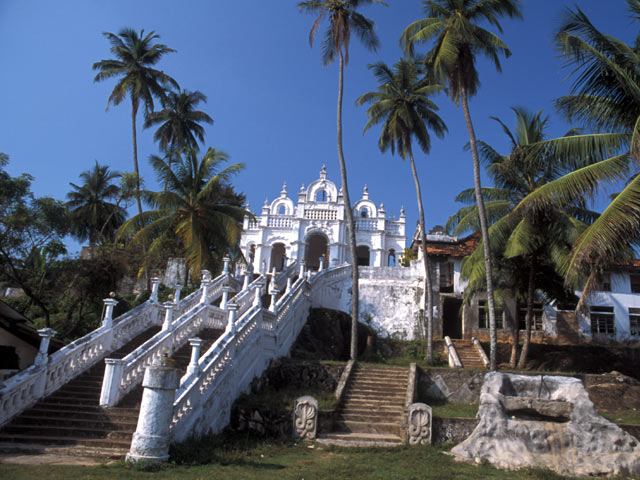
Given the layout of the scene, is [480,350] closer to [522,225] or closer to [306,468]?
[522,225]

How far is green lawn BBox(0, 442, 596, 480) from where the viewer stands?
773cm

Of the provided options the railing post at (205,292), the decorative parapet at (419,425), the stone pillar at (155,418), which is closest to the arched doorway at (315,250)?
the railing post at (205,292)

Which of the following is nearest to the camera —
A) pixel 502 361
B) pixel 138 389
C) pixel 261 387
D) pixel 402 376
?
pixel 138 389

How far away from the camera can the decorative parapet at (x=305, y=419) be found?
1195 centimetres

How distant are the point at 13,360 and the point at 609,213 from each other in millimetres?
15073

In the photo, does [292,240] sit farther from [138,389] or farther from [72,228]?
[138,389]

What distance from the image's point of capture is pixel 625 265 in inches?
1047

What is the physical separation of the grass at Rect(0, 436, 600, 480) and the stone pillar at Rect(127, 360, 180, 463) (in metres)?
0.29

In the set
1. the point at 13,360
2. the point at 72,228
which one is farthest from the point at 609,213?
the point at 72,228

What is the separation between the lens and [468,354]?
74.7ft

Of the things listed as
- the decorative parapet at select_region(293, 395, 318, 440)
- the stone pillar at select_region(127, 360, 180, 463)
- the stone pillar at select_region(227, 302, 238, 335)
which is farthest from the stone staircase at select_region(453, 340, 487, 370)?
the stone pillar at select_region(127, 360, 180, 463)

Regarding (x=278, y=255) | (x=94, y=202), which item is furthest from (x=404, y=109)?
(x=94, y=202)

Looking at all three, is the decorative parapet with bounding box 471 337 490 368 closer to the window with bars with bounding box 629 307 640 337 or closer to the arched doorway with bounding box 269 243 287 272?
the window with bars with bounding box 629 307 640 337

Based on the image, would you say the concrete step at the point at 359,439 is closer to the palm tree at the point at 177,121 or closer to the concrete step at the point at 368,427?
the concrete step at the point at 368,427
